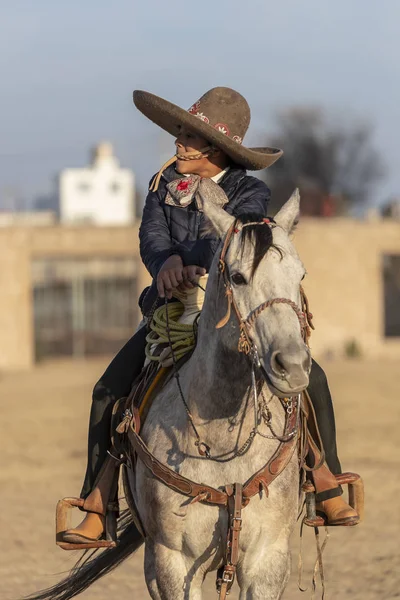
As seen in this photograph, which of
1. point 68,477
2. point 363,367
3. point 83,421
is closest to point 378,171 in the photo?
point 363,367

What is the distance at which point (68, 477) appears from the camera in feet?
53.9

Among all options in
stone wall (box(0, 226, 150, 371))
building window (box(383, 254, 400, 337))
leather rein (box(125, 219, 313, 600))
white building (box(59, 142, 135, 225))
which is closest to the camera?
leather rein (box(125, 219, 313, 600))

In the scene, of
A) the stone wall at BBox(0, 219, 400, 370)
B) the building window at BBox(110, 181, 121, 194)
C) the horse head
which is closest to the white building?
the building window at BBox(110, 181, 121, 194)

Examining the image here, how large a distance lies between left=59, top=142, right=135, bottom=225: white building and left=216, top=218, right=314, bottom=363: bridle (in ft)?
210

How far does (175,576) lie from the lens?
5773 millimetres

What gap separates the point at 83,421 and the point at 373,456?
23.1ft

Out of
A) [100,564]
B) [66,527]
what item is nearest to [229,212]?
[66,527]

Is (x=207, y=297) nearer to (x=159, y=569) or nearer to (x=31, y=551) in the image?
(x=159, y=569)

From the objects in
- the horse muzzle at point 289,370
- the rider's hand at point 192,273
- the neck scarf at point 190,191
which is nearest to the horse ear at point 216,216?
the rider's hand at point 192,273

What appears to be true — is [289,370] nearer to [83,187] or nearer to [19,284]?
[19,284]

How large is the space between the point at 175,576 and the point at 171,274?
→ 1.41m

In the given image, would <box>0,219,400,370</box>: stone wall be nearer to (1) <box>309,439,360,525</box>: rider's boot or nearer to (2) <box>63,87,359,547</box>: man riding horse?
(2) <box>63,87,359,547</box>: man riding horse

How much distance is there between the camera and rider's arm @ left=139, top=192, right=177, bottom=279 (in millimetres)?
6156

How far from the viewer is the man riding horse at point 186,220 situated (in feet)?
20.4
